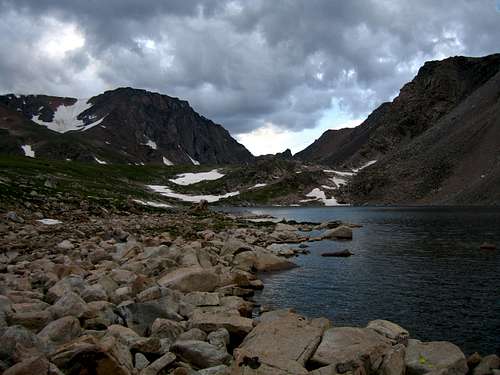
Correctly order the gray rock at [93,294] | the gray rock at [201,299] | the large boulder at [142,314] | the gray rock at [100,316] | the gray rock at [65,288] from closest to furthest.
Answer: the gray rock at [100,316] < the large boulder at [142,314] < the gray rock at [65,288] < the gray rock at [93,294] < the gray rock at [201,299]

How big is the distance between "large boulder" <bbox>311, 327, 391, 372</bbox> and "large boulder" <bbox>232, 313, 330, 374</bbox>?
1.07ft

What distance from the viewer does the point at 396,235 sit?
55406 mm

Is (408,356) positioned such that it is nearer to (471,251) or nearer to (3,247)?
(3,247)

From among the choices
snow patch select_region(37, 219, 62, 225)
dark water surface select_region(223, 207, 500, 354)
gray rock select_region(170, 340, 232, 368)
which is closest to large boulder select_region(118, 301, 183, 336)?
gray rock select_region(170, 340, 232, 368)

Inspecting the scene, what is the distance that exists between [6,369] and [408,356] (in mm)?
11060

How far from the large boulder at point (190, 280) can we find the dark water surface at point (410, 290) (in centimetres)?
334

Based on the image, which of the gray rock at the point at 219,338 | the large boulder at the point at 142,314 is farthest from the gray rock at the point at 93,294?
the gray rock at the point at 219,338

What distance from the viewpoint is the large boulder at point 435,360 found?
12617 mm

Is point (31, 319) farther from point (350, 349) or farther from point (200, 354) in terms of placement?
point (350, 349)

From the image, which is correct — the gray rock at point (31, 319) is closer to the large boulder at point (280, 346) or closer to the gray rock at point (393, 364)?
the large boulder at point (280, 346)

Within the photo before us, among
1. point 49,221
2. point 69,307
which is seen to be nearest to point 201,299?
point 69,307

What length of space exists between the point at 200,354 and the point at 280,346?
2379 millimetres

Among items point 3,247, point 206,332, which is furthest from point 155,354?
point 3,247

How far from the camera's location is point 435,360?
13.1 meters
